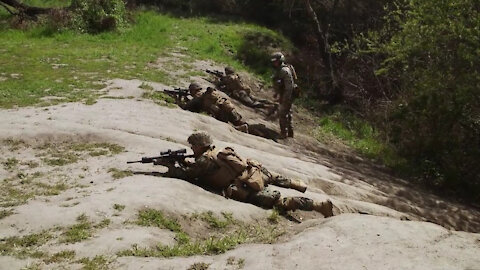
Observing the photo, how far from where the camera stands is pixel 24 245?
21.7 ft

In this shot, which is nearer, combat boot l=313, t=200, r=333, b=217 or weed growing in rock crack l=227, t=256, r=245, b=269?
weed growing in rock crack l=227, t=256, r=245, b=269

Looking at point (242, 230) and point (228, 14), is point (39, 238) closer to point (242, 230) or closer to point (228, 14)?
point (242, 230)

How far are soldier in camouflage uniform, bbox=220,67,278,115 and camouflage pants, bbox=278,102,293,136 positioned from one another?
2.35 metres

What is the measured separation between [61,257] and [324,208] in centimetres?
495

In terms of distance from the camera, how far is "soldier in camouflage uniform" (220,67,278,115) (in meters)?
18.9

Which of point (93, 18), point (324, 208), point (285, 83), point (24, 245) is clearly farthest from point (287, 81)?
point (93, 18)

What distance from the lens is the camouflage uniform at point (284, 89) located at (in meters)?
15.9

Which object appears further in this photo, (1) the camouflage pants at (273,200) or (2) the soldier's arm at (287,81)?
(2) the soldier's arm at (287,81)

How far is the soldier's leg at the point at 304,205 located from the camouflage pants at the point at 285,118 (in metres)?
6.83

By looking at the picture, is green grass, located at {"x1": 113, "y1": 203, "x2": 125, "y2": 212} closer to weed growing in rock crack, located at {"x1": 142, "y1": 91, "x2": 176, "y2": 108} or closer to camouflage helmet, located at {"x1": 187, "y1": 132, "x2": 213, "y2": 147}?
camouflage helmet, located at {"x1": 187, "y1": 132, "x2": 213, "y2": 147}

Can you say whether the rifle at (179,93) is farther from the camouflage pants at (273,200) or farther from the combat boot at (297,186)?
the camouflage pants at (273,200)

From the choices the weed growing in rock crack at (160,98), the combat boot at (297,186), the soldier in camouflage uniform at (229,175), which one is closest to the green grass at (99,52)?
the weed growing in rock crack at (160,98)

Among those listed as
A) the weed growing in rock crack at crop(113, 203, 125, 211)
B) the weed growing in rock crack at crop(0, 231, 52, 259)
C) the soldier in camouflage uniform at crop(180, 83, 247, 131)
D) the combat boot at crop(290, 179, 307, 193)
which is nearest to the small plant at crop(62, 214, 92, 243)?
the weed growing in rock crack at crop(0, 231, 52, 259)

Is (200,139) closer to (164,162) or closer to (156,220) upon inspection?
(164,162)
